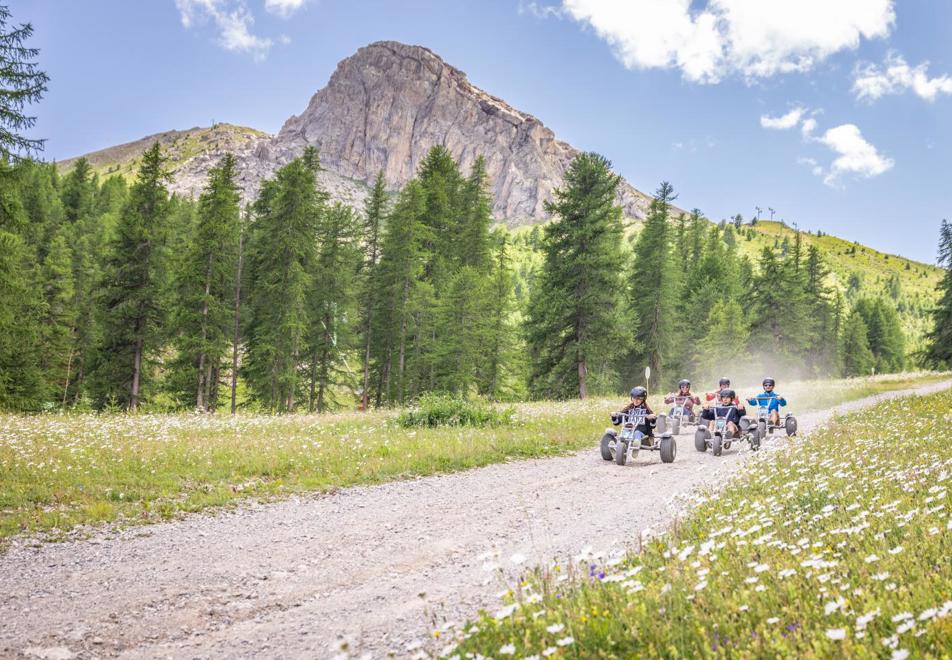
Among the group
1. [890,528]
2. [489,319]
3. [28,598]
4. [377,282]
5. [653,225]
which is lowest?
[28,598]

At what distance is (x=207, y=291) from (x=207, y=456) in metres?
20.5

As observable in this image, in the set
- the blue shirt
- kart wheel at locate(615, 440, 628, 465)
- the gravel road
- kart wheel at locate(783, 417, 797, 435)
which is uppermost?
the blue shirt

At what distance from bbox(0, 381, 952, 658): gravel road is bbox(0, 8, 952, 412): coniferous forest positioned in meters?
19.1

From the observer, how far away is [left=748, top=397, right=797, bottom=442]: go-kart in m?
13.8

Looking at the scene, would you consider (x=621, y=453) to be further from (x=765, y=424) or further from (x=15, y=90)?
(x=15, y=90)

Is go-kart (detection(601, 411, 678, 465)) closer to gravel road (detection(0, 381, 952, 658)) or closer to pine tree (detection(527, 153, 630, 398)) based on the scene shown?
gravel road (detection(0, 381, 952, 658))

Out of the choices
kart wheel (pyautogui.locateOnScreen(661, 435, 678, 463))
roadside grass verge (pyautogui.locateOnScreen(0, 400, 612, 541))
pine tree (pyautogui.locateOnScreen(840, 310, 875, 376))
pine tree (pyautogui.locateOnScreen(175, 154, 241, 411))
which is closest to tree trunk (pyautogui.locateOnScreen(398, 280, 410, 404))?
pine tree (pyautogui.locateOnScreen(175, 154, 241, 411))

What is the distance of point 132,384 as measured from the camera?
29.5 meters

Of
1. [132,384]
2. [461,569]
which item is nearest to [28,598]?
[461,569]

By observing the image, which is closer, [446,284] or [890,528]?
[890,528]

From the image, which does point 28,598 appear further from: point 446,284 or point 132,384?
point 446,284

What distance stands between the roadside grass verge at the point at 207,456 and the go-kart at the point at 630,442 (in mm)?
1705

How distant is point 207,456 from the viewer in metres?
11.2

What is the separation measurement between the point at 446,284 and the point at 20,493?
28.1 meters
